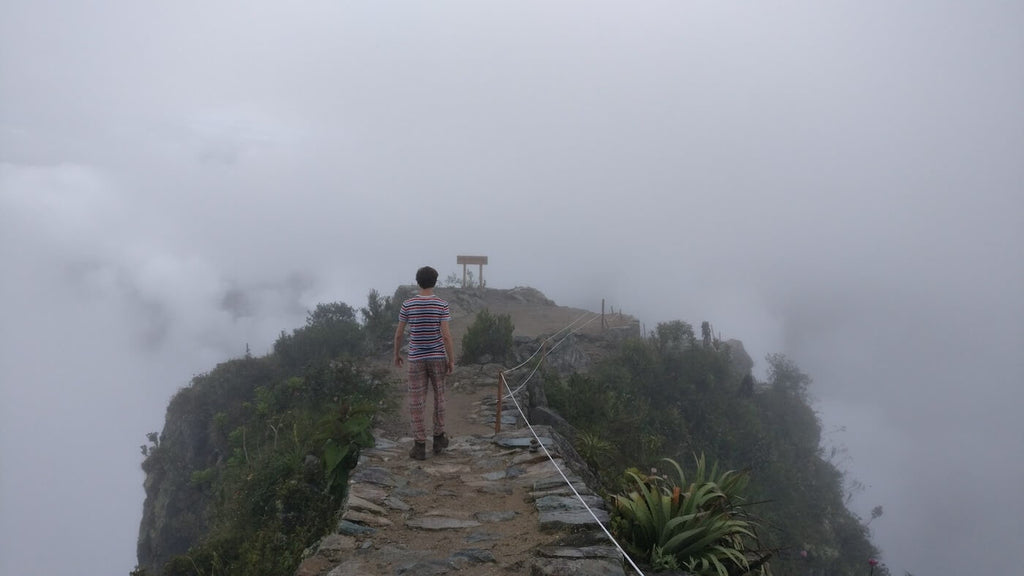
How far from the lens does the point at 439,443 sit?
6586 millimetres

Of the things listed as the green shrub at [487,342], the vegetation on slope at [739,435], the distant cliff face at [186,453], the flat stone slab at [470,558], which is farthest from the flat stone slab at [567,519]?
the distant cliff face at [186,453]

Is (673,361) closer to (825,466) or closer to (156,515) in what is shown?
(825,466)

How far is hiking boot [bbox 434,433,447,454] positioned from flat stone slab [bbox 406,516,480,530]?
178 cm

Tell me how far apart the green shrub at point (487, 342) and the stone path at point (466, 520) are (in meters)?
5.79

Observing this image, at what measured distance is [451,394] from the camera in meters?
10.5

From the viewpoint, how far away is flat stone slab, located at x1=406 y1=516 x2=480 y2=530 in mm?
4591

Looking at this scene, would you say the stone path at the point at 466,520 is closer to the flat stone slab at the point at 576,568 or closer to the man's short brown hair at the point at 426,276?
the flat stone slab at the point at 576,568

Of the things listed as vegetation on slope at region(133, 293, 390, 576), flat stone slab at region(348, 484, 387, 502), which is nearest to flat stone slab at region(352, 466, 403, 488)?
flat stone slab at region(348, 484, 387, 502)

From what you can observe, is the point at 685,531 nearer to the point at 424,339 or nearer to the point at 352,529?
the point at 352,529

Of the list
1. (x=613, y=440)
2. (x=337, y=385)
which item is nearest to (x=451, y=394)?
(x=337, y=385)

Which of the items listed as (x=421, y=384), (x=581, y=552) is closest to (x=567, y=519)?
(x=581, y=552)

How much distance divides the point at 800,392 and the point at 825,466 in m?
4.75

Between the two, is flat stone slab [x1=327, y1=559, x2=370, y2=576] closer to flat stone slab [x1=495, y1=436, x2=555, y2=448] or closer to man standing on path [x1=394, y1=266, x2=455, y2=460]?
man standing on path [x1=394, y1=266, x2=455, y2=460]

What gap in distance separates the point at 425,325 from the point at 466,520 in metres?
2.02
